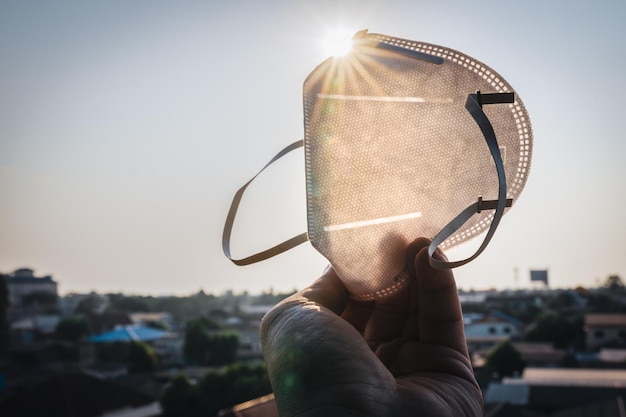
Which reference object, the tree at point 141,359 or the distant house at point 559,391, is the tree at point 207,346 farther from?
the distant house at point 559,391

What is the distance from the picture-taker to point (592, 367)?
9.96 meters

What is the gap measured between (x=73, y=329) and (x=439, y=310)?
55.7 feet

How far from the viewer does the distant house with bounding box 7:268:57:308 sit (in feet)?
53.1

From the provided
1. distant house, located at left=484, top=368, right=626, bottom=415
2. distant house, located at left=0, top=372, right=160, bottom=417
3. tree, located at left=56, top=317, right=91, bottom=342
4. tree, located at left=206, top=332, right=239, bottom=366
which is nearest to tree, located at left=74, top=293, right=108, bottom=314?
tree, located at left=56, top=317, right=91, bottom=342

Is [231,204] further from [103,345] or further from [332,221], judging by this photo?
[103,345]

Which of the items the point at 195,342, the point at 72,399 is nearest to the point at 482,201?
the point at 72,399

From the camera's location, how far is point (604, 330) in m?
12.0

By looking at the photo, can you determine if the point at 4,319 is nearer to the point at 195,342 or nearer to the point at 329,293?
the point at 195,342

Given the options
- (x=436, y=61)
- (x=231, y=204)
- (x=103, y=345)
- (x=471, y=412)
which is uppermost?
(x=436, y=61)

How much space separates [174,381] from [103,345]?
626cm

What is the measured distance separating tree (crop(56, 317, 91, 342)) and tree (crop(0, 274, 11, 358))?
1.78 meters

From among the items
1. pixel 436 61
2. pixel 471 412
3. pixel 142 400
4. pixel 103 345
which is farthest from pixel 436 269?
pixel 103 345

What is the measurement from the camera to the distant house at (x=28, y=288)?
16.2 m

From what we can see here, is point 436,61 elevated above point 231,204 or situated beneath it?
elevated above
